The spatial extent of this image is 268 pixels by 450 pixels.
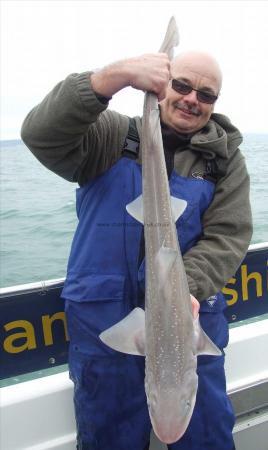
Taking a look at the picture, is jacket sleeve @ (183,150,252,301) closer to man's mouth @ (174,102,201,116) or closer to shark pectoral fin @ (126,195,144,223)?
man's mouth @ (174,102,201,116)

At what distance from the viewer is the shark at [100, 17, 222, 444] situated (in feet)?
5.83

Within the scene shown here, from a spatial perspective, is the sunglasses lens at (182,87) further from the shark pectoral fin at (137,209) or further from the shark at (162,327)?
the shark pectoral fin at (137,209)

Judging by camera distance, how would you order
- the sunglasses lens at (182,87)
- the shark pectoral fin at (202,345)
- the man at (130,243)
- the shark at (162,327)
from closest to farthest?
1. the shark at (162,327)
2. the shark pectoral fin at (202,345)
3. the man at (130,243)
4. the sunglasses lens at (182,87)

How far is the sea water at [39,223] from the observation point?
29.8 feet

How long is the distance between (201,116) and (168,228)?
3.48 ft

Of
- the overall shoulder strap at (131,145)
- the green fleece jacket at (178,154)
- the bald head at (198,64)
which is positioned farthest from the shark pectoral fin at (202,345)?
the bald head at (198,64)

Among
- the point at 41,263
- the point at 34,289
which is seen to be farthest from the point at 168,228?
the point at 41,263

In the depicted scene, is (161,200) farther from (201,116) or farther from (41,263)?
(41,263)

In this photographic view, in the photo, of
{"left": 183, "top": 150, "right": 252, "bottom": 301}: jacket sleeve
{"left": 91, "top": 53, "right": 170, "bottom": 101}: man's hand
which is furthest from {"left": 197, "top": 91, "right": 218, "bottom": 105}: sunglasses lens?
{"left": 91, "top": 53, "right": 170, "bottom": 101}: man's hand

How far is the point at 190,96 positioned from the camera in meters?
2.70

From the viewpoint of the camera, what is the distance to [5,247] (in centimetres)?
1049

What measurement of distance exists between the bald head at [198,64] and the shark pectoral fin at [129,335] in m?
1.41

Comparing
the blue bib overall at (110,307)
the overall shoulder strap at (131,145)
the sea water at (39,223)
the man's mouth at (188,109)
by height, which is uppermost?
the man's mouth at (188,109)

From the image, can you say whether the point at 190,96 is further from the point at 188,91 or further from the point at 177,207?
the point at 177,207
